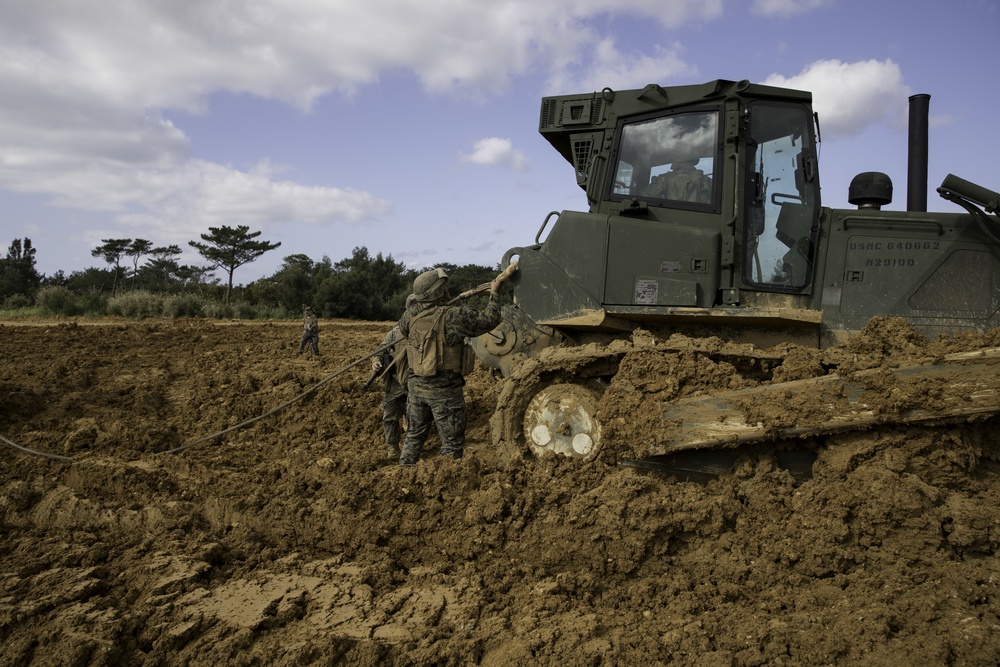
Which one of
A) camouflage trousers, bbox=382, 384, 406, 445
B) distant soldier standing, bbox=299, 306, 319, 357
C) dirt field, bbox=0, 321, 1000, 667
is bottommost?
dirt field, bbox=0, 321, 1000, 667

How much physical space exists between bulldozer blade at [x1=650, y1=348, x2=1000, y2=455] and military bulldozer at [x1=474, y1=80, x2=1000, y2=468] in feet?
0.04

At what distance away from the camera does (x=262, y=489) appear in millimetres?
5719

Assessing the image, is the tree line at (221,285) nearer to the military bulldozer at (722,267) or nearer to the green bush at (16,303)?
the green bush at (16,303)

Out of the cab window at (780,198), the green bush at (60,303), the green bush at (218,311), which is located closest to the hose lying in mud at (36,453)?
the cab window at (780,198)

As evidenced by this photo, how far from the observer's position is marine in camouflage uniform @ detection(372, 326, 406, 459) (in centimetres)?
728

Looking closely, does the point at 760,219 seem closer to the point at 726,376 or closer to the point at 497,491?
the point at 726,376

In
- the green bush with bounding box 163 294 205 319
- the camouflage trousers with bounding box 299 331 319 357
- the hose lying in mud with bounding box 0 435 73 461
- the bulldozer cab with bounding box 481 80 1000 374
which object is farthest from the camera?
the green bush with bounding box 163 294 205 319

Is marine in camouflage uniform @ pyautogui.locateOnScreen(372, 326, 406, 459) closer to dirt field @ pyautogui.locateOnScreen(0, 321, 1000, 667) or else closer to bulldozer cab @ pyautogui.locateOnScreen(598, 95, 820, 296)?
dirt field @ pyautogui.locateOnScreen(0, 321, 1000, 667)

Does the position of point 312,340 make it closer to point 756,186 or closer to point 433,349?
point 433,349

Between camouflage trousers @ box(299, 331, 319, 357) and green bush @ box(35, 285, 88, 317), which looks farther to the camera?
green bush @ box(35, 285, 88, 317)

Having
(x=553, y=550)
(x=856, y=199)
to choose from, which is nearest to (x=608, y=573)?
(x=553, y=550)

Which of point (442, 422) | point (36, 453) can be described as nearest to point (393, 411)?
point (442, 422)

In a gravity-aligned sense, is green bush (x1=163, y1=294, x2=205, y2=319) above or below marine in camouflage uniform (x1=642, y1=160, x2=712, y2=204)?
below

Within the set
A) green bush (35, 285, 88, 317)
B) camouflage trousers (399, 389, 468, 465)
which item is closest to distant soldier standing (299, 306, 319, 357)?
camouflage trousers (399, 389, 468, 465)
